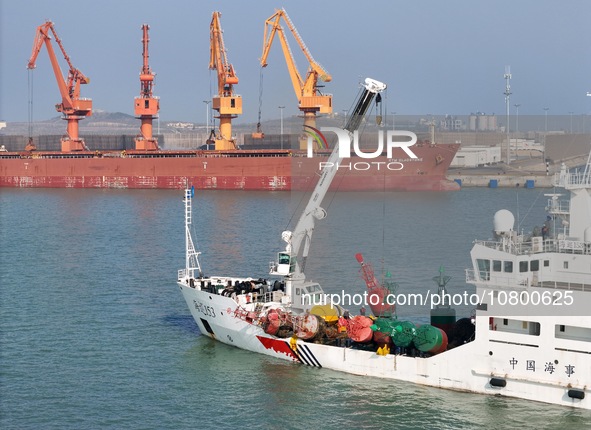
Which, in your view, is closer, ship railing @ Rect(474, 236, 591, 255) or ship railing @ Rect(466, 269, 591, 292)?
ship railing @ Rect(466, 269, 591, 292)

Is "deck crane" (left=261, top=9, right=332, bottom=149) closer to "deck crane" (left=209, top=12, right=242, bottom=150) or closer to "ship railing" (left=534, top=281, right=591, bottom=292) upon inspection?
"deck crane" (left=209, top=12, right=242, bottom=150)

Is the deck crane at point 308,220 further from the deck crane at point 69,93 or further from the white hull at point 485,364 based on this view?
the deck crane at point 69,93

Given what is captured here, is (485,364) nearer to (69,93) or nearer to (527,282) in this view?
(527,282)

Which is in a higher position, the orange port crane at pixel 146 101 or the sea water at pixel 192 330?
the orange port crane at pixel 146 101

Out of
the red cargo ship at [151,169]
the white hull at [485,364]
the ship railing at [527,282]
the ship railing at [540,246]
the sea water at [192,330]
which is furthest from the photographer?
the red cargo ship at [151,169]

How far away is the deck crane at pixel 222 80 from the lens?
308 feet

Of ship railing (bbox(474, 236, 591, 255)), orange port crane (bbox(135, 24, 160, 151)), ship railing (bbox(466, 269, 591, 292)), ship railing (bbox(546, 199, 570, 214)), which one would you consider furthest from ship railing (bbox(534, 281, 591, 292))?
orange port crane (bbox(135, 24, 160, 151))

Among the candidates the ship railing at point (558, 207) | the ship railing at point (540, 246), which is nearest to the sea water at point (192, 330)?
the ship railing at point (540, 246)

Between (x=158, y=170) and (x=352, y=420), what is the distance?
248 feet

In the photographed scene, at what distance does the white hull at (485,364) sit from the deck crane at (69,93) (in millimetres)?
81127

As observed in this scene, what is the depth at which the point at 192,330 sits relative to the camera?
3061cm

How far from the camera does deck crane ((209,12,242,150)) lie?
93.8 meters

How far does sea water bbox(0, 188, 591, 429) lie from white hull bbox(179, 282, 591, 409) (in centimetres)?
27

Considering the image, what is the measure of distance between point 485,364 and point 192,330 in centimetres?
1075
